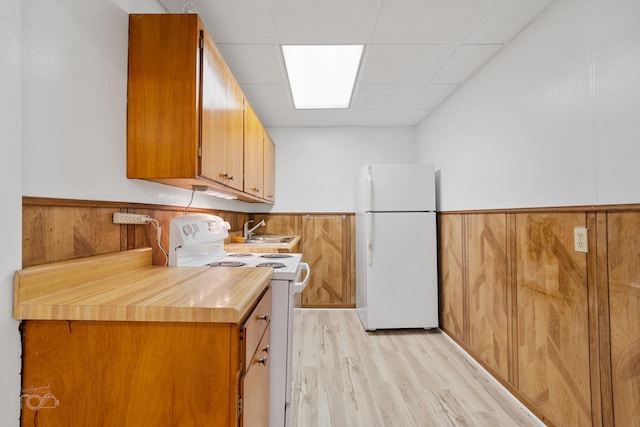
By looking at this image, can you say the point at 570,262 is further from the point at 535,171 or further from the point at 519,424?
the point at 519,424

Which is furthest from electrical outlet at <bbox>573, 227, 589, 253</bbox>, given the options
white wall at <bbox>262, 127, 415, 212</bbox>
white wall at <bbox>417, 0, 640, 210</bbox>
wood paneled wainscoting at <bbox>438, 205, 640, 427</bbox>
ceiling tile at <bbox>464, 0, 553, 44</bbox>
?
white wall at <bbox>262, 127, 415, 212</bbox>

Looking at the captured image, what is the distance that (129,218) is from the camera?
4.23 ft

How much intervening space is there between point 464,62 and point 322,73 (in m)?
1.09

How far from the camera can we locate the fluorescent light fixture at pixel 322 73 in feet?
6.91

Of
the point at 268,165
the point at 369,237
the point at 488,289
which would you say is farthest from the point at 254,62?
the point at 488,289

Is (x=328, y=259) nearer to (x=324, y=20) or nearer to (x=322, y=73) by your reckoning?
(x=322, y=73)

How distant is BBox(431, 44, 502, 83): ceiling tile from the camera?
2.03 meters

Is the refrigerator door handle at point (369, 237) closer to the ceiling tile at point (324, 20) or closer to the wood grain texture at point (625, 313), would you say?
the ceiling tile at point (324, 20)

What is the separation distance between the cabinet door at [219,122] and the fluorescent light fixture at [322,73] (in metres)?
0.59

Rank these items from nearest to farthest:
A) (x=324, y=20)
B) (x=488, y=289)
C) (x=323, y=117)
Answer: (x=324, y=20) → (x=488, y=289) → (x=323, y=117)

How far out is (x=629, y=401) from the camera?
1.20 metres

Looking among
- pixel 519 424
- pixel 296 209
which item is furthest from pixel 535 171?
pixel 296 209

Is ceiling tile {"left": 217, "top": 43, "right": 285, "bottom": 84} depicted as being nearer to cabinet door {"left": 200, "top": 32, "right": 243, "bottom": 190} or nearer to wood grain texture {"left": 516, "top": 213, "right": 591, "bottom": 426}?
cabinet door {"left": 200, "top": 32, "right": 243, "bottom": 190}

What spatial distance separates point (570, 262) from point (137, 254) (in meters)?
2.10
